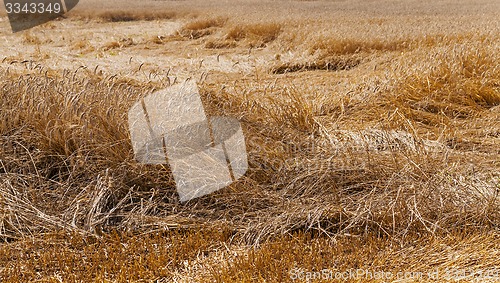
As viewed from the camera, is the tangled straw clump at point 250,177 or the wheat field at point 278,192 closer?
the wheat field at point 278,192

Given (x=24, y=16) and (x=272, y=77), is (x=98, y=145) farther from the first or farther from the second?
(x=24, y=16)

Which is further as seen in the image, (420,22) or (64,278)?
(420,22)

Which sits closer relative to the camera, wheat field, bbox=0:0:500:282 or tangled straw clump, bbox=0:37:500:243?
wheat field, bbox=0:0:500:282

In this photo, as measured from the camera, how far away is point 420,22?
34.8 feet

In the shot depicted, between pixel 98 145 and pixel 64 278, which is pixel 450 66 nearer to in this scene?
pixel 98 145

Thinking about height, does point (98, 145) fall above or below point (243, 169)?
above

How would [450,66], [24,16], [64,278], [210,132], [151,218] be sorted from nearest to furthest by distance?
[64,278] → [151,218] → [210,132] → [450,66] → [24,16]

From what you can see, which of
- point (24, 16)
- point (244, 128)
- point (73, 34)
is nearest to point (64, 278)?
point (244, 128)

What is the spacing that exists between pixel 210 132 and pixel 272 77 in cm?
365

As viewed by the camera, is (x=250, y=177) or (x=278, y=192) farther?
(x=250, y=177)

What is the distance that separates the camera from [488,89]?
5.08 meters

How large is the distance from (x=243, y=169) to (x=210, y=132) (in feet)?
1.33

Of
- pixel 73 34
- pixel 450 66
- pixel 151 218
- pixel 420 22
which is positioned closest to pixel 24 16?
pixel 73 34

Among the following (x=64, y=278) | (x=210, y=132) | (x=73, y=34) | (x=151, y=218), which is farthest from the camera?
(x=73, y=34)
